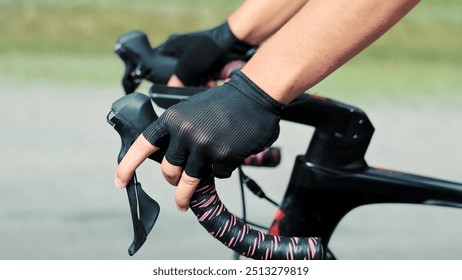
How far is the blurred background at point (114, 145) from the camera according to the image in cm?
448

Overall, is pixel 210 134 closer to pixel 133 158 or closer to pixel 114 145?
pixel 133 158

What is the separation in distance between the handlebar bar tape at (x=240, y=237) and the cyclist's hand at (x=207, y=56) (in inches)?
26.8

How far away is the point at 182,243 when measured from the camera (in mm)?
4426

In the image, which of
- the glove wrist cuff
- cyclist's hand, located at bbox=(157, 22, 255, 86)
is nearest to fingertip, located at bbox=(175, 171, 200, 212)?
the glove wrist cuff

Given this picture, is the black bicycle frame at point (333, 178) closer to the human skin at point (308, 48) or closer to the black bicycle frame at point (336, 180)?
the black bicycle frame at point (336, 180)

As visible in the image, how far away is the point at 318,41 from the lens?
73.9 inches

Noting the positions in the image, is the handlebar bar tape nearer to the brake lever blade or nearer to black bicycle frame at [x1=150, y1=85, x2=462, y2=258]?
the brake lever blade

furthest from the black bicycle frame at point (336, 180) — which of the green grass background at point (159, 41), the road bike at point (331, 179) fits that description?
the green grass background at point (159, 41)

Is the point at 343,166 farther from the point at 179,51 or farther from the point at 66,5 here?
the point at 66,5

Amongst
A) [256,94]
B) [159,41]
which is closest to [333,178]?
[256,94]

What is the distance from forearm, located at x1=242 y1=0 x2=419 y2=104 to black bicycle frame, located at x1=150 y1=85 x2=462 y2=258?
1.24 ft

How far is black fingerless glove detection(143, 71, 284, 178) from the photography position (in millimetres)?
1900

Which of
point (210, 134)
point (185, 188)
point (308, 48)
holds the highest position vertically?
point (308, 48)

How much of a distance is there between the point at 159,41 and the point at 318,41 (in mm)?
8268
